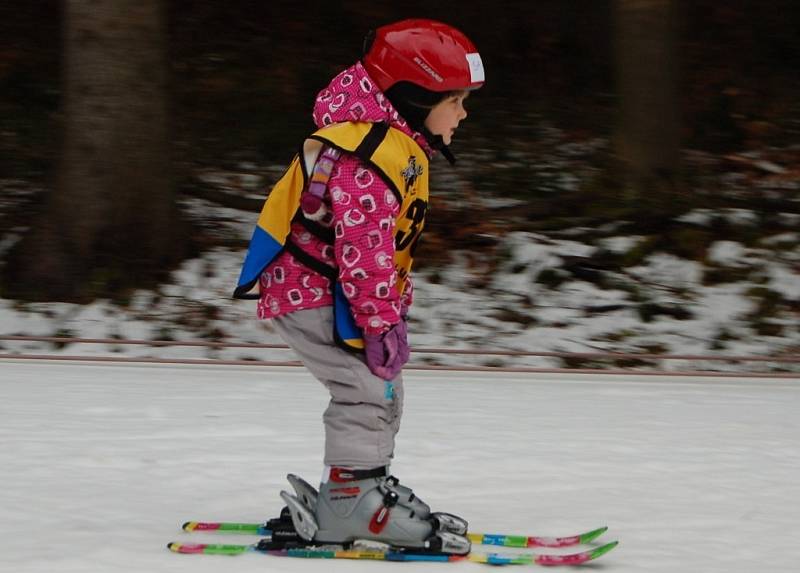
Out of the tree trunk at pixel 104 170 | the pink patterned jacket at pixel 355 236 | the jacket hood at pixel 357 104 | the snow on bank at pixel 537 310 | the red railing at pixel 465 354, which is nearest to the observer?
the pink patterned jacket at pixel 355 236

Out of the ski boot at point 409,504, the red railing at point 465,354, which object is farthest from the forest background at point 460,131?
the ski boot at point 409,504

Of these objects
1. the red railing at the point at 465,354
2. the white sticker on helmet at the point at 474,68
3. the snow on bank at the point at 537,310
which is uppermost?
the white sticker on helmet at the point at 474,68

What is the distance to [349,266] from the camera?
124 inches

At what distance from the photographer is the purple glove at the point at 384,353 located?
3236 millimetres

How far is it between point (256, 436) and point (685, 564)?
2049 millimetres

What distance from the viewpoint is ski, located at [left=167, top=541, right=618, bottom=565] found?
3289 millimetres

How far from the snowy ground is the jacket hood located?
1.10 metres

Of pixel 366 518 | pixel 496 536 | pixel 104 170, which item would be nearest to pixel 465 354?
pixel 104 170

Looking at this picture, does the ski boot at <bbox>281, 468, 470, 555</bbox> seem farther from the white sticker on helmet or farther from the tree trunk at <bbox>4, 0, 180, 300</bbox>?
the tree trunk at <bbox>4, 0, 180, 300</bbox>

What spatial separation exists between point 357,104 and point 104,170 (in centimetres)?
560

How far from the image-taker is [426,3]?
1238cm

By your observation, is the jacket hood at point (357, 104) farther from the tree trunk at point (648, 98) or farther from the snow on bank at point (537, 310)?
the tree trunk at point (648, 98)

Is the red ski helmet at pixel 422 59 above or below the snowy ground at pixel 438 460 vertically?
above

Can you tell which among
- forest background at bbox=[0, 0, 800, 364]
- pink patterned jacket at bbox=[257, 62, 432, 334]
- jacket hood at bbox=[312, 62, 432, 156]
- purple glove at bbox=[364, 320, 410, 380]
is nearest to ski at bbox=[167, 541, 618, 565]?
purple glove at bbox=[364, 320, 410, 380]
